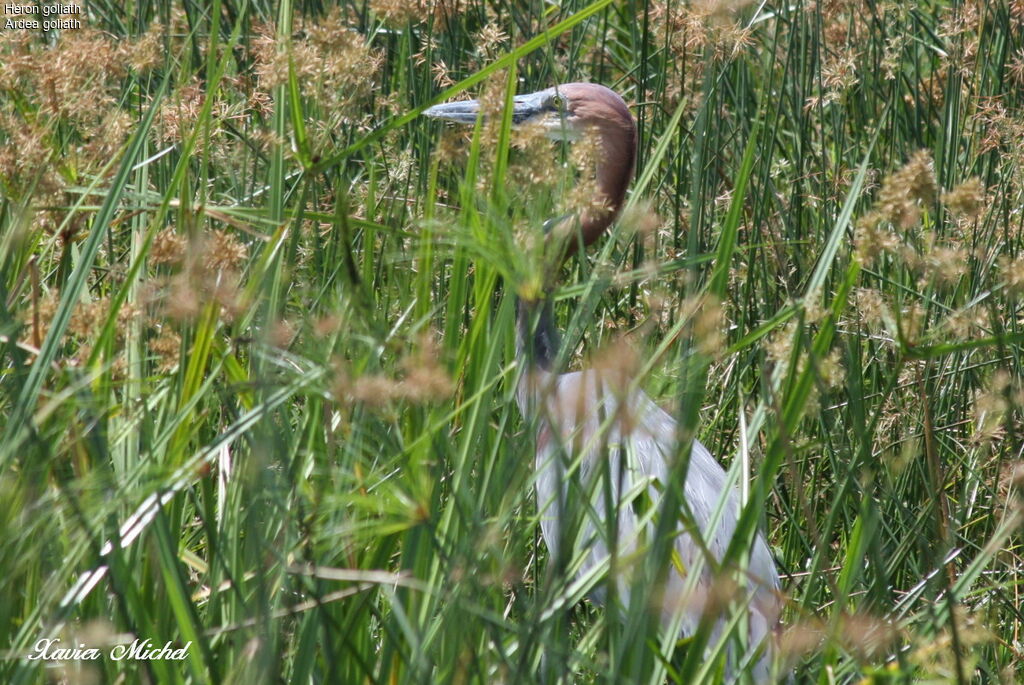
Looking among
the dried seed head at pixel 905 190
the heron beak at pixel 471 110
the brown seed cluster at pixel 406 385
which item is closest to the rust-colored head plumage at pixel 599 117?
the heron beak at pixel 471 110

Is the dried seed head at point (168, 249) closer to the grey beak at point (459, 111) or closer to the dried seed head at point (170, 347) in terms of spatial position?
the dried seed head at point (170, 347)

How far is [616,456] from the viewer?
195cm

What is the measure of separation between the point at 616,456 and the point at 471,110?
2.83 feet

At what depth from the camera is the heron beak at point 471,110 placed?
2393mm

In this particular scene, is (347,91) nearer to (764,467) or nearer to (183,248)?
(183,248)

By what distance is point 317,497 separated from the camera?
97cm

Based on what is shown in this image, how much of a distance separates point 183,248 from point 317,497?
32cm

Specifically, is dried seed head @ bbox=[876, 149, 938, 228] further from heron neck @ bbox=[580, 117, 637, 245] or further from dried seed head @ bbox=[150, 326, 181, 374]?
heron neck @ bbox=[580, 117, 637, 245]

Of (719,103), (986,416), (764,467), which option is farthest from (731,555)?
(719,103)

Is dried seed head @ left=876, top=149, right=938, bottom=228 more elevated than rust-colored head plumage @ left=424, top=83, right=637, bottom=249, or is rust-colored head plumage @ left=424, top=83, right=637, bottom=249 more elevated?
dried seed head @ left=876, top=149, right=938, bottom=228

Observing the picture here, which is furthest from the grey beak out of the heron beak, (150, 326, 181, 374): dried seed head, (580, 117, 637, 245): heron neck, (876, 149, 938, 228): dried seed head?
(876, 149, 938, 228): dried seed head

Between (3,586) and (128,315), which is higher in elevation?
(128,315)

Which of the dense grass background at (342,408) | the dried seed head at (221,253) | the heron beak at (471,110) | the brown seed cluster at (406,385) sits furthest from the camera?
the heron beak at (471,110)

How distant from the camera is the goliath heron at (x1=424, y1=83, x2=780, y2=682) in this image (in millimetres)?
1158
